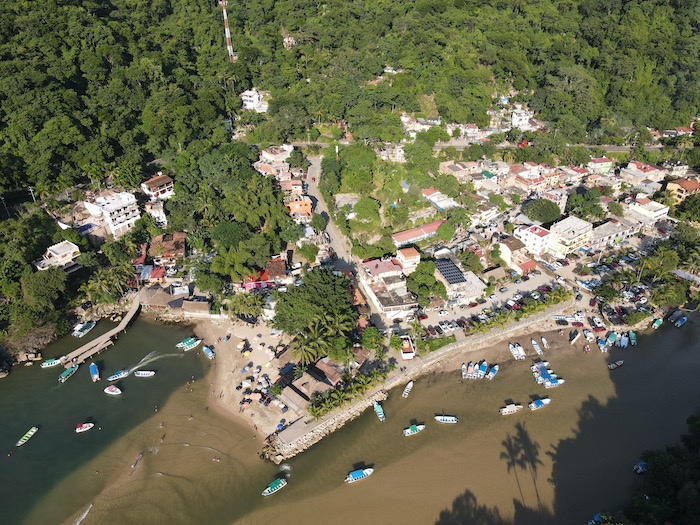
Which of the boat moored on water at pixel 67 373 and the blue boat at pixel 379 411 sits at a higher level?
the boat moored on water at pixel 67 373

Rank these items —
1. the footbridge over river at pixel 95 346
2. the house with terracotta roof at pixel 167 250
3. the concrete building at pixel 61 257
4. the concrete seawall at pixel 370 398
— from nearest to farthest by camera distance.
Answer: the concrete seawall at pixel 370 398 < the footbridge over river at pixel 95 346 < the concrete building at pixel 61 257 < the house with terracotta roof at pixel 167 250

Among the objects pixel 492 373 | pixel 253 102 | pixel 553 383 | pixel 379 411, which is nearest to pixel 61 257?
pixel 379 411

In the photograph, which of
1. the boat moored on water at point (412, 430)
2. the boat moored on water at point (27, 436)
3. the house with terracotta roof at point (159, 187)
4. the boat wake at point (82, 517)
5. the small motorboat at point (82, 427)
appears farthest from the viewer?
the house with terracotta roof at point (159, 187)

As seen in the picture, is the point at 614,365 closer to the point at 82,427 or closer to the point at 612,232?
the point at 612,232

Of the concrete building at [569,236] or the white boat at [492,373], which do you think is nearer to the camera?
the white boat at [492,373]

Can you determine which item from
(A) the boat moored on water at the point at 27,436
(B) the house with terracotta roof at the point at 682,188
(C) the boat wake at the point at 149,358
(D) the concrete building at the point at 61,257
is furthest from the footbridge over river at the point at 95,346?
(B) the house with terracotta roof at the point at 682,188

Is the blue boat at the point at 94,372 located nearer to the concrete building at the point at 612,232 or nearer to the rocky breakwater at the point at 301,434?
the rocky breakwater at the point at 301,434

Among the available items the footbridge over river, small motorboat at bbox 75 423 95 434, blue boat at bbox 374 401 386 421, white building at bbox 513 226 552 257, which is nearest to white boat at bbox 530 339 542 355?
white building at bbox 513 226 552 257
